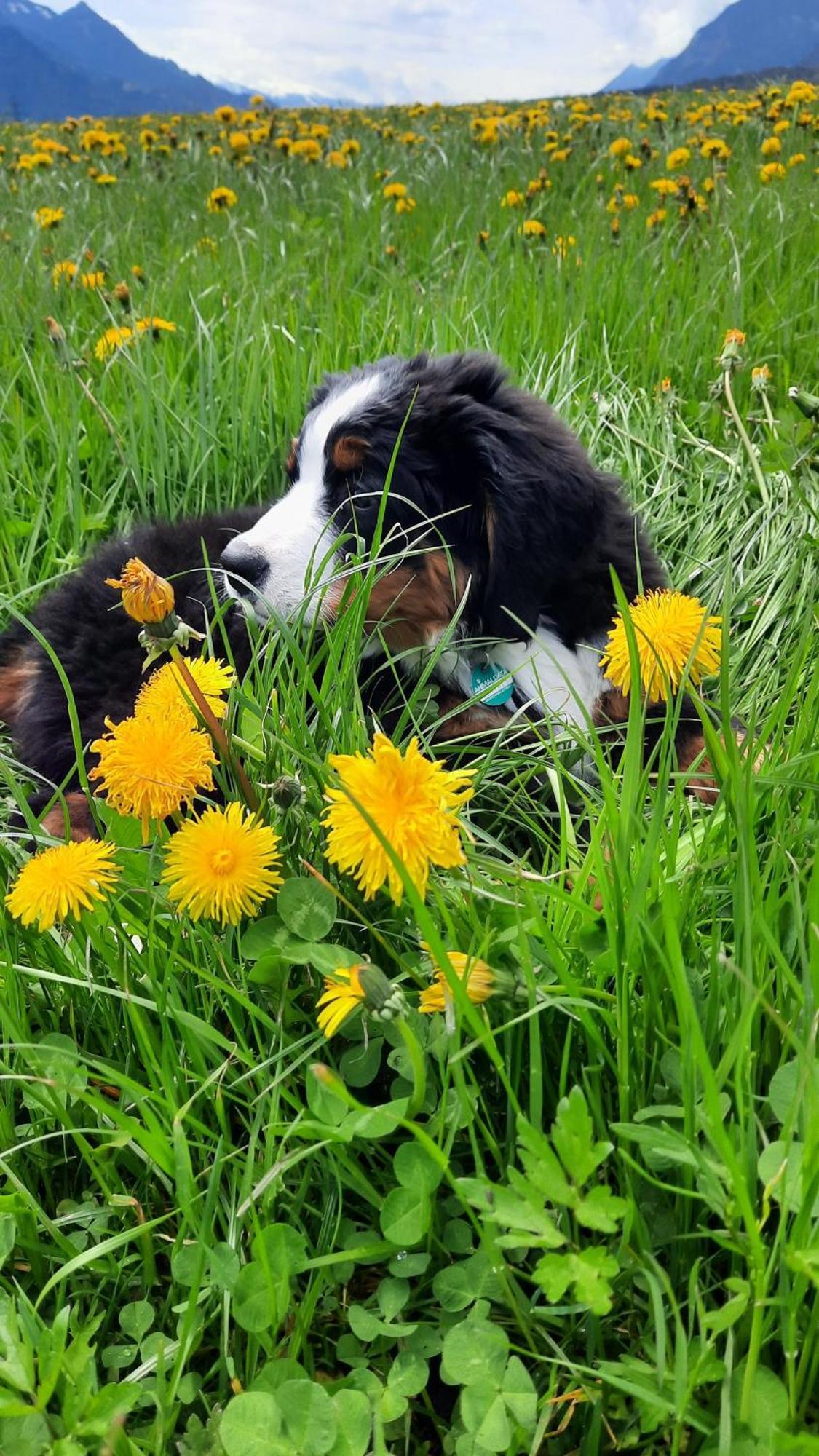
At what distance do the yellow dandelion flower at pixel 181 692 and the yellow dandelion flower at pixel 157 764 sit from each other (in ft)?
0.09

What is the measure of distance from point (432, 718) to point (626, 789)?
94cm

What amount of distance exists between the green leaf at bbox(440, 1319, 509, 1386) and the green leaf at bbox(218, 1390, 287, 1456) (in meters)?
0.15

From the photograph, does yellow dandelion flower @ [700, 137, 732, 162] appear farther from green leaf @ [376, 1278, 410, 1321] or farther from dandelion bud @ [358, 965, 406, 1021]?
green leaf @ [376, 1278, 410, 1321]

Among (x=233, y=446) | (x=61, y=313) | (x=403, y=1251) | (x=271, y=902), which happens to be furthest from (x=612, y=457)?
(x=403, y=1251)

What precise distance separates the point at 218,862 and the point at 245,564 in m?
1.15

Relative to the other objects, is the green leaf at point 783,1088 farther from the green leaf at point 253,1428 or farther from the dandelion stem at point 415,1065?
the green leaf at point 253,1428

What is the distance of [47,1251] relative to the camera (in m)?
1.05

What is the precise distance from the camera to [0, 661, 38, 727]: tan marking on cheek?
235 centimetres

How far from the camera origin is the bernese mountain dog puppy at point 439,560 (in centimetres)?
202

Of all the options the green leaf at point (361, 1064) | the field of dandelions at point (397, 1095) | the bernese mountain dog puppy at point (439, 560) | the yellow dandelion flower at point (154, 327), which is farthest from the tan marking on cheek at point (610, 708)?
the yellow dandelion flower at point (154, 327)

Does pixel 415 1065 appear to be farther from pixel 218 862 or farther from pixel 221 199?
pixel 221 199

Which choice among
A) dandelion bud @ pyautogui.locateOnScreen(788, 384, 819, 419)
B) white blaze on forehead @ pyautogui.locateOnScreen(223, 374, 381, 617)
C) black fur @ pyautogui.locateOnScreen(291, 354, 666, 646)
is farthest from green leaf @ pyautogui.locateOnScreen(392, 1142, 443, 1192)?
dandelion bud @ pyautogui.locateOnScreen(788, 384, 819, 419)

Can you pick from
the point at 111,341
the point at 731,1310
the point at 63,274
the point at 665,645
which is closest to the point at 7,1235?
the point at 731,1310

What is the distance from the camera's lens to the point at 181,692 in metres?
1.03
